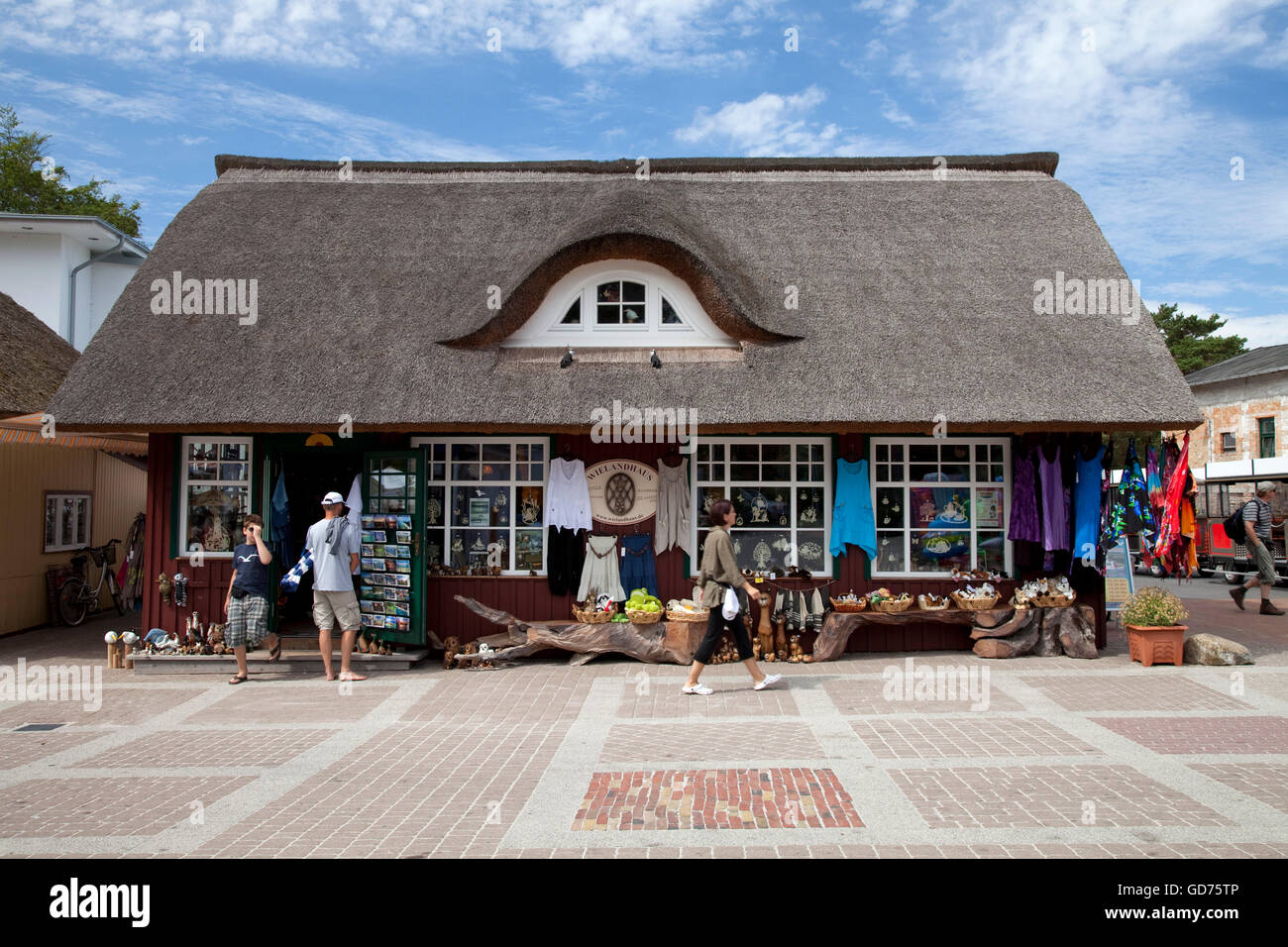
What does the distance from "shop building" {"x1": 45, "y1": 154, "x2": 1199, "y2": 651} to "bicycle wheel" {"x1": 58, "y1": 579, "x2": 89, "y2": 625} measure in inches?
157

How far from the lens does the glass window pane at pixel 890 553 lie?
37.2ft

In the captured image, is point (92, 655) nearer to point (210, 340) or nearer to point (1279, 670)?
point (210, 340)

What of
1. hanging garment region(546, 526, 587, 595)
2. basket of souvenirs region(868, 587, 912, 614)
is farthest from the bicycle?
basket of souvenirs region(868, 587, 912, 614)

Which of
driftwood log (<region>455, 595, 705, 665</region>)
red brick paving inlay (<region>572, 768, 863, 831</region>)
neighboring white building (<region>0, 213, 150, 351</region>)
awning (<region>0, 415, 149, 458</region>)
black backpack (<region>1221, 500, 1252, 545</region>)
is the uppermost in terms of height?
neighboring white building (<region>0, 213, 150, 351</region>)

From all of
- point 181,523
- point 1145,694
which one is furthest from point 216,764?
point 1145,694

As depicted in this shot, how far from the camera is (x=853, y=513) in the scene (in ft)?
36.4

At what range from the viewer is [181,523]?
11266 millimetres

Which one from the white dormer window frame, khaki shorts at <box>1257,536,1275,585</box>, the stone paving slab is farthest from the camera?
khaki shorts at <box>1257,536,1275,585</box>

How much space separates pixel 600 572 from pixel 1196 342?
140 feet

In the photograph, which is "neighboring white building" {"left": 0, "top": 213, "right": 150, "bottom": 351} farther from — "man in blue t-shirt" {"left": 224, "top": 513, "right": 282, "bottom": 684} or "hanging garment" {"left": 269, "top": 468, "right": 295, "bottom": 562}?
"man in blue t-shirt" {"left": 224, "top": 513, "right": 282, "bottom": 684}

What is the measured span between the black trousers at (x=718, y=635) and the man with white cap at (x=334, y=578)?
152 inches

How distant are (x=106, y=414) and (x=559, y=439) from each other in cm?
523

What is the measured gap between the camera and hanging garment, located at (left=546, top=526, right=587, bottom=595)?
1110 centimetres

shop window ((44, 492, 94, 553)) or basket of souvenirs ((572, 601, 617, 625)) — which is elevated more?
shop window ((44, 492, 94, 553))
